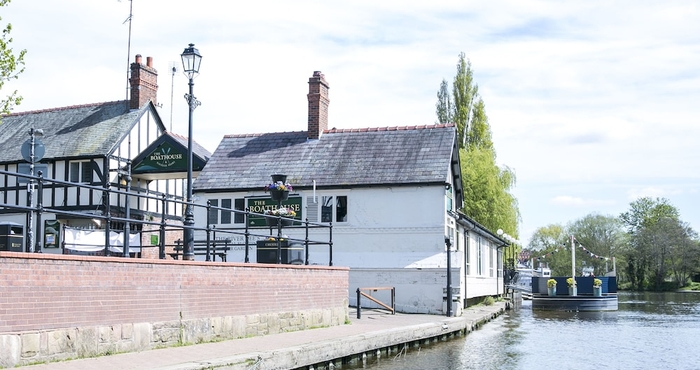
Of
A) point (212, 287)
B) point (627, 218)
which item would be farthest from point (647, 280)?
point (212, 287)

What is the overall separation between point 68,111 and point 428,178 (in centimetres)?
1679

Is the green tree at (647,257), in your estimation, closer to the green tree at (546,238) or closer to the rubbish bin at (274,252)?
the green tree at (546,238)

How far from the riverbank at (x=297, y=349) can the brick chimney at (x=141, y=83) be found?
15.5 meters

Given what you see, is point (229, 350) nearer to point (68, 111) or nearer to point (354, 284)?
point (354, 284)

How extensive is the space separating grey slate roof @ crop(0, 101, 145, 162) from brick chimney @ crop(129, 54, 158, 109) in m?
0.36

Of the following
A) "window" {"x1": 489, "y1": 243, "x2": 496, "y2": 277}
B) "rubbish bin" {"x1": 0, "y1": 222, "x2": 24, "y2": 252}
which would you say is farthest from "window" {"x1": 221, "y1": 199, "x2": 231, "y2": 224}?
"window" {"x1": 489, "y1": 243, "x2": 496, "y2": 277}

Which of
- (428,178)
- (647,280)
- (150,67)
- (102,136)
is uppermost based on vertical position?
(150,67)

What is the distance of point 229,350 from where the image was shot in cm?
1204

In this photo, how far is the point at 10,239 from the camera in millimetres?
11766

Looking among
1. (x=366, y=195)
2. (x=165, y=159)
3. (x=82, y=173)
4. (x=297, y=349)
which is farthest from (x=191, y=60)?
(x=82, y=173)

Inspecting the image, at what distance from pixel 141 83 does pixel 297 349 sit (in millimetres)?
21664

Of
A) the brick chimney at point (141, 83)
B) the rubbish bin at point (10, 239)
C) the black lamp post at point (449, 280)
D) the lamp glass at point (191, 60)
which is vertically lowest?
Result: the black lamp post at point (449, 280)

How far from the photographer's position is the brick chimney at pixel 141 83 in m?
31.2

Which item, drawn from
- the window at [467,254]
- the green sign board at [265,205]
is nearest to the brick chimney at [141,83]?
the green sign board at [265,205]
